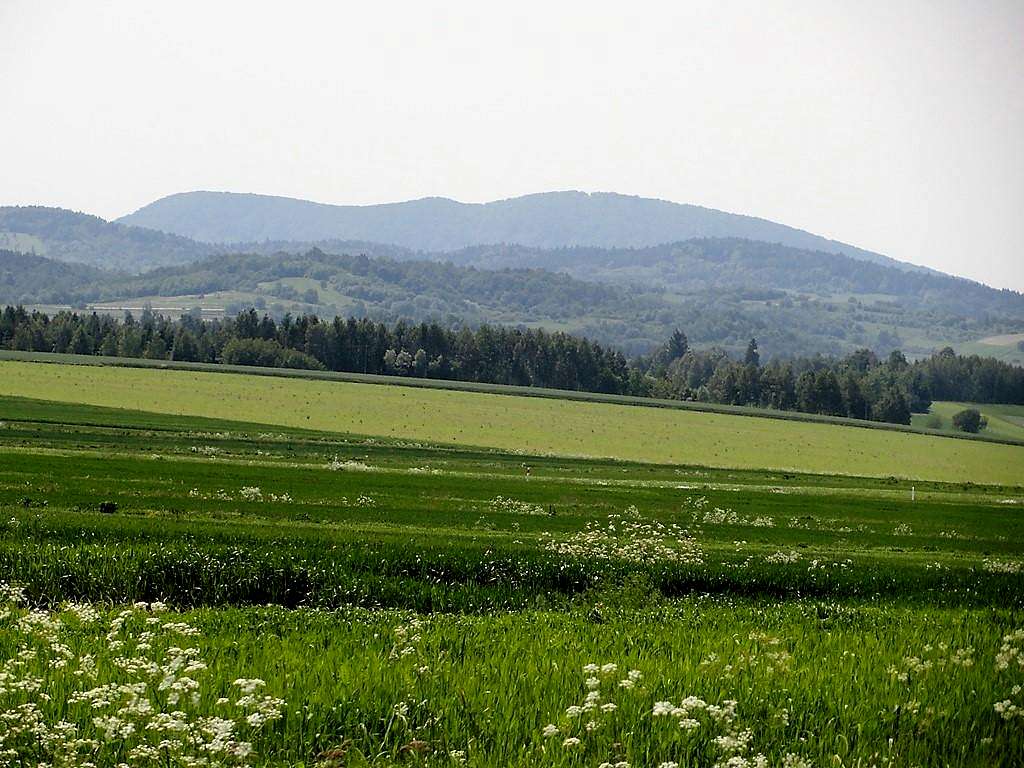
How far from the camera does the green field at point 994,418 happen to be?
546 ft

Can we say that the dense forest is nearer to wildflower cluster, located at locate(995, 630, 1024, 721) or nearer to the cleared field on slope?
the cleared field on slope

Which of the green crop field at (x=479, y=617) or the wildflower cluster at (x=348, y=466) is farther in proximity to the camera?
the wildflower cluster at (x=348, y=466)

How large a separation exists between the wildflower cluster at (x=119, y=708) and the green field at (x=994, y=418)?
535ft

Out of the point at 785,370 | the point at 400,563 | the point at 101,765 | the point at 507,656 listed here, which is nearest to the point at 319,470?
the point at 400,563

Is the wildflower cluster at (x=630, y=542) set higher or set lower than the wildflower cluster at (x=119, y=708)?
lower

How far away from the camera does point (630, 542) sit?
3127cm

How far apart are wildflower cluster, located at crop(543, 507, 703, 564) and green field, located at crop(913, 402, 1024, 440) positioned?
138 m

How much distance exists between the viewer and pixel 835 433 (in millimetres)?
121312

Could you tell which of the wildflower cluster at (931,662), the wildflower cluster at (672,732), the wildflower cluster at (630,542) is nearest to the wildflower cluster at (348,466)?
the wildflower cluster at (630,542)

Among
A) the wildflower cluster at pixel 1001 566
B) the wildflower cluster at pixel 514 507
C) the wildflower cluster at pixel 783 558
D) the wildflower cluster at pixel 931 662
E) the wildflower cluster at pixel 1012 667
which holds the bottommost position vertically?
the wildflower cluster at pixel 514 507

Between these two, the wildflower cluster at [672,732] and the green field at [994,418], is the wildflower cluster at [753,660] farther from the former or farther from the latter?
the green field at [994,418]

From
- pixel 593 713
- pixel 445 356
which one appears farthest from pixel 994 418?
pixel 593 713

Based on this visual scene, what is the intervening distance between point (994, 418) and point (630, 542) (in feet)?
546

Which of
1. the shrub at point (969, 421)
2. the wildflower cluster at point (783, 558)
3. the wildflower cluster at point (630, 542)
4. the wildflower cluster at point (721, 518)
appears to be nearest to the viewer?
the wildflower cluster at point (630, 542)
